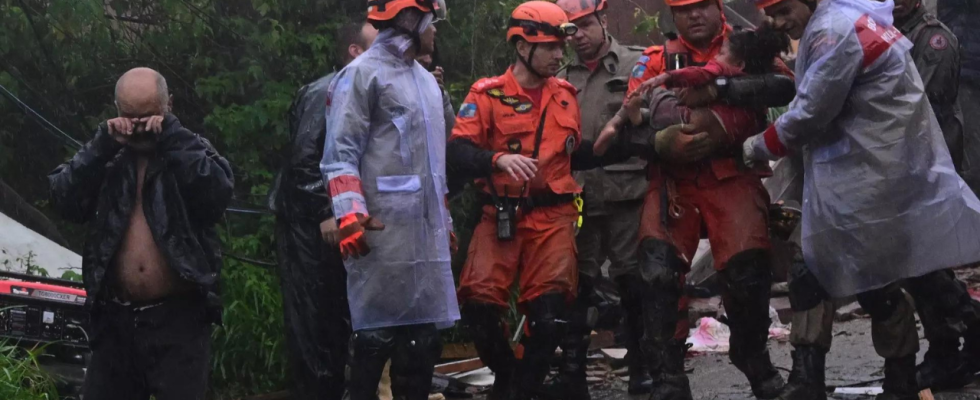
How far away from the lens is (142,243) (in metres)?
5.50

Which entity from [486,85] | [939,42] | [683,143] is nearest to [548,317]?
[683,143]

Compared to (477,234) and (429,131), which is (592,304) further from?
(429,131)

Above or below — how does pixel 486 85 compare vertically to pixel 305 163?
above

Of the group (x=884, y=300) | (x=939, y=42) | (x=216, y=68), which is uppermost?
(x=216, y=68)

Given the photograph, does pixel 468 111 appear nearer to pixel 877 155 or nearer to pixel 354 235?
pixel 354 235

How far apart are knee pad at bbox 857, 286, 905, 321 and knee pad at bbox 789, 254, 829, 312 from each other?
0.65 ft

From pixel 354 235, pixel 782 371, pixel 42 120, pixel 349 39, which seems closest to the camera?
pixel 354 235

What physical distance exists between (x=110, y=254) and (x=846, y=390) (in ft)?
12.3

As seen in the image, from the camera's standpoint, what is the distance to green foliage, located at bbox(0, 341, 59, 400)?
6235mm

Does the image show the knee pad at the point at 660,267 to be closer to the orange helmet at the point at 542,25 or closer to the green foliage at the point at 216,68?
the orange helmet at the point at 542,25

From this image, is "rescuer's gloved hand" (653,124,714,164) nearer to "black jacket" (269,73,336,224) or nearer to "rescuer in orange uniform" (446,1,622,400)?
"rescuer in orange uniform" (446,1,622,400)

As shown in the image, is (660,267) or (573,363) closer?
(660,267)

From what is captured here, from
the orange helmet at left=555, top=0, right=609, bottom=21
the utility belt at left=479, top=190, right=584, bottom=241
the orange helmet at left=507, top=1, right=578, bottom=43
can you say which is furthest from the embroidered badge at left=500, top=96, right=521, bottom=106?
the orange helmet at left=555, top=0, right=609, bottom=21

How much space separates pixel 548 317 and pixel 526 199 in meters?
0.61
